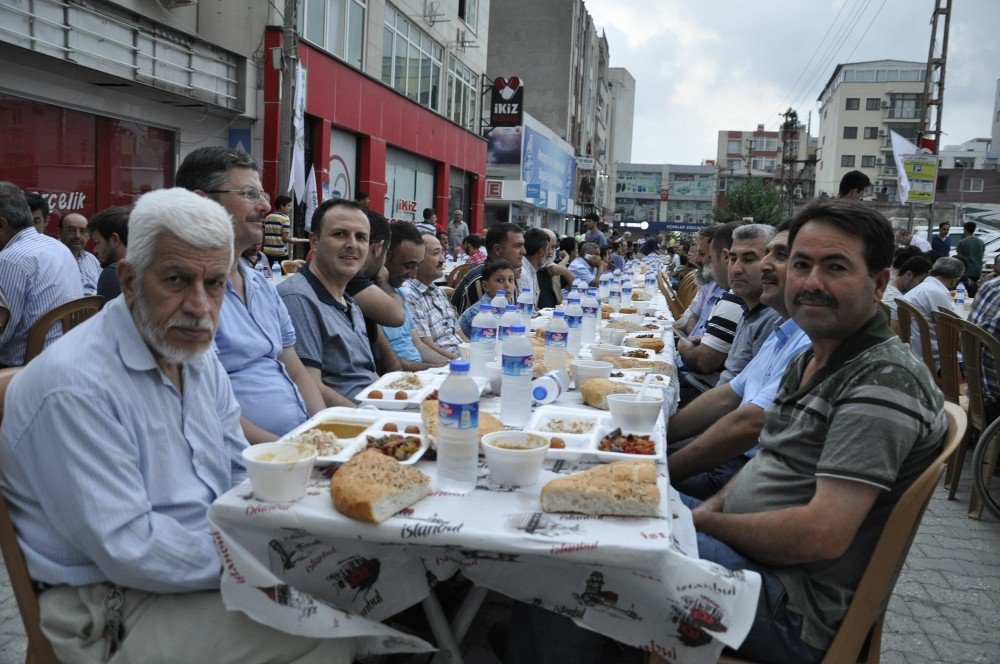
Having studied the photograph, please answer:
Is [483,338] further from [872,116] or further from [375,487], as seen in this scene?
[872,116]

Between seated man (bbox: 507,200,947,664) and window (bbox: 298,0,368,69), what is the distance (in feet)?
52.6

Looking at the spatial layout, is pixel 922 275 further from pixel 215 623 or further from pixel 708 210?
pixel 708 210

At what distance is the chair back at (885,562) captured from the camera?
79.0 inches

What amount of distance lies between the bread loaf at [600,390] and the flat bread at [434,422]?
2.24 feet

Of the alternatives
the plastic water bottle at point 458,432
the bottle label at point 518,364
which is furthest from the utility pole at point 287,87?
the plastic water bottle at point 458,432

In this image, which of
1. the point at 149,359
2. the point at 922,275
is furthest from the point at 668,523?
the point at 922,275

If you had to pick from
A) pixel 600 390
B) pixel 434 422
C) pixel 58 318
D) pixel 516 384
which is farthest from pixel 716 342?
pixel 58 318

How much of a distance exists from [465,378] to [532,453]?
0.30 m

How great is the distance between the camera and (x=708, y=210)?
359ft

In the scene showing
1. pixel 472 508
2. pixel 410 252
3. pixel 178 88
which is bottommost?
pixel 472 508

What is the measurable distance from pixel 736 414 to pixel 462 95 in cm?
2756

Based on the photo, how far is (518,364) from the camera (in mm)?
2936

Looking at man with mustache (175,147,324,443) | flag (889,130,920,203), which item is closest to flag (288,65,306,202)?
man with mustache (175,147,324,443)

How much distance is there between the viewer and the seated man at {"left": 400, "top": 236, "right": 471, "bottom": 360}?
19.2 feet
